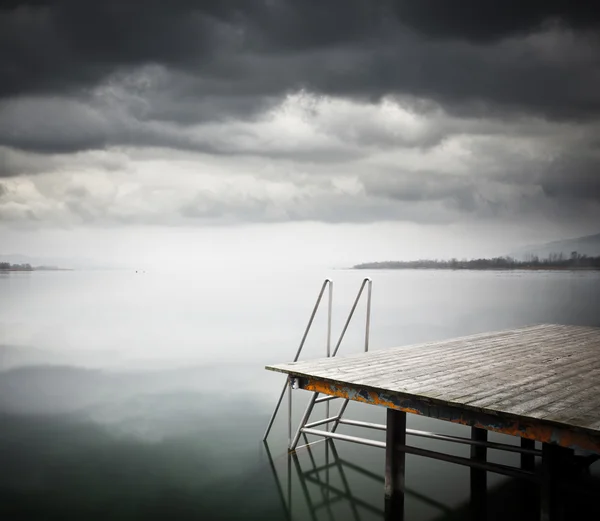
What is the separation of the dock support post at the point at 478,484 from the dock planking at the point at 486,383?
24.4 inches

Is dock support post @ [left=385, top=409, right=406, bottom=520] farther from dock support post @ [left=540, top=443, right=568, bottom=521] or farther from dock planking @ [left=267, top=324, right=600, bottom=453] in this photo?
dock support post @ [left=540, top=443, right=568, bottom=521]

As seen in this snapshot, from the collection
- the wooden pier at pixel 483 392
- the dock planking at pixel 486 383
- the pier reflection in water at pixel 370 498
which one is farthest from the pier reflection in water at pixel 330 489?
the dock planking at pixel 486 383

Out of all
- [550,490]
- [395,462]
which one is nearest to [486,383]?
[550,490]

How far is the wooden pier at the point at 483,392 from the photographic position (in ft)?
9.87

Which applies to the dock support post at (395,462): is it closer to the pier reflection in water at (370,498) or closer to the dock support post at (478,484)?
the pier reflection in water at (370,498)

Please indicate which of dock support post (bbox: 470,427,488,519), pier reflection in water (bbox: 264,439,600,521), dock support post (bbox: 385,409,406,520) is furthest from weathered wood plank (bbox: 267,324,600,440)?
pier reflection in water (bbox: 264,439,600,521)

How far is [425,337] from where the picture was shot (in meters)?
16.6

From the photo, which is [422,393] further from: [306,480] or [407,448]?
[306,480]

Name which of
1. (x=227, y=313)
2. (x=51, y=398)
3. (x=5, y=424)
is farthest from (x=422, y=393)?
(x=227, y=313)

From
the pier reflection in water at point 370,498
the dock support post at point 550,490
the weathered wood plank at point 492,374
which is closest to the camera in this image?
the weathered wood plank at point 492,374

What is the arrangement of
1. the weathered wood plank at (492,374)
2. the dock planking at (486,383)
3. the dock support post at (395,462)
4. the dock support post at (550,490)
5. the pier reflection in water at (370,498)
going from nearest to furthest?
1. the dock planking at (486,383)
2. the weathered wood plank at (492,374)
3. the dock support post at (550,490)
4. the dock support post at (395,462)
5. the pier reflection in water at (370,498)

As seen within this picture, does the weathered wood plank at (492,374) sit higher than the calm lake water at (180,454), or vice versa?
the weathered wood plank at (492,374)

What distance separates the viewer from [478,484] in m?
4.74

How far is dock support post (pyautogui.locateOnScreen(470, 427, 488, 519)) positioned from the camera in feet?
14.0
